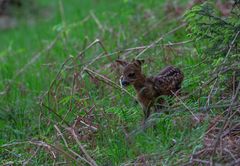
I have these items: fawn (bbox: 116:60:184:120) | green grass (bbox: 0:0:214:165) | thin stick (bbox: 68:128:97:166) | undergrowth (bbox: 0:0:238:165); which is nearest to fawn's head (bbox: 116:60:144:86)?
fawn (bbox: 116:60:184:120)

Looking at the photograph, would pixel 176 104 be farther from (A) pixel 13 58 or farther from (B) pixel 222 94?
(A) pixel 13 58

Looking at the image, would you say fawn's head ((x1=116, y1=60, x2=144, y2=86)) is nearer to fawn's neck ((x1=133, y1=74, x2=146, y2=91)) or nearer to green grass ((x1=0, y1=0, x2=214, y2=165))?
fawn's neck ((x1=133, y1=74, x2=146, y2=91))

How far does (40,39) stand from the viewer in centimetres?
1234

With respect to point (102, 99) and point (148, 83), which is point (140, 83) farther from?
point (102, 99)

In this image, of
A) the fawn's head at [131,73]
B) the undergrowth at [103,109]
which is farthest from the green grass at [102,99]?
the fawn's head at [131,73]

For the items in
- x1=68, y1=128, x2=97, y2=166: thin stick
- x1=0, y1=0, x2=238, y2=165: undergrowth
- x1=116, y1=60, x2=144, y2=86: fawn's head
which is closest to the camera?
x1=68, y1=128, x2=97, y2=166: thin stick

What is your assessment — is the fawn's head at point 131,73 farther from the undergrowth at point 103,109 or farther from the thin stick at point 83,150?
the thin stick at point 83,150

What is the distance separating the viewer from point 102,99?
6699 mm

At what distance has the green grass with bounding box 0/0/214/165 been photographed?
5465 millimetres

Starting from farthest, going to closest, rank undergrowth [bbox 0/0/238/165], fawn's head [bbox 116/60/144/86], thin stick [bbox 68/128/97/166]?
fawn's head [bbox 116/60/144/86], undergrowth [bbox 0/0/238/165], thin stick [bbox 68/128/97/166]

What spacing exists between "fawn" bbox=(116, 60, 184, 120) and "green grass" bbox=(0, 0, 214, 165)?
0.30 ft

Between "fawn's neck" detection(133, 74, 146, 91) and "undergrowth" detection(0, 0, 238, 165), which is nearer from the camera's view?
"undergrowth" detection(0, 0, 238, 165)

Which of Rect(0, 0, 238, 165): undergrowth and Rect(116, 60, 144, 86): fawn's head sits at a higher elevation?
Rect(116, 60, 144, 86): fawn's head

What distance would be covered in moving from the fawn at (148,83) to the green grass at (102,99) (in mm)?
91
